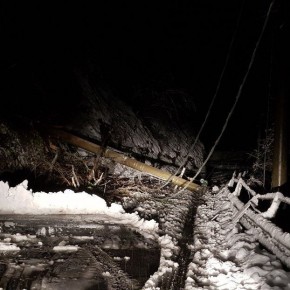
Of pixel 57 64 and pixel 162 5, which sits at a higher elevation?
pixel 162 5

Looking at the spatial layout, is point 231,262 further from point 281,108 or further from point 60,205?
point 281,108

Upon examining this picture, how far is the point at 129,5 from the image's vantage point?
A: 1596 centimetres

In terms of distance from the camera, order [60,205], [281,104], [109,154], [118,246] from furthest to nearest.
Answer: [109,154], [281,104], [60,205], [118,246]

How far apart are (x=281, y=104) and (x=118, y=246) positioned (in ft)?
16.2

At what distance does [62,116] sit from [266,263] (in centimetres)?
782

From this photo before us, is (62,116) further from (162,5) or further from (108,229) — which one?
(162,5)

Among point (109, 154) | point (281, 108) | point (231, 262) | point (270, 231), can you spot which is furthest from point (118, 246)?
point (281, 108)

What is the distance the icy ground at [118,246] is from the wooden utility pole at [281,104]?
1.51 m

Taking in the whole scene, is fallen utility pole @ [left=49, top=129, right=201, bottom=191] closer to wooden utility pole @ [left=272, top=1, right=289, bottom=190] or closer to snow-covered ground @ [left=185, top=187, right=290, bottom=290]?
wooden utility pole @ [left=272, top=1, right=289, bottom=190]

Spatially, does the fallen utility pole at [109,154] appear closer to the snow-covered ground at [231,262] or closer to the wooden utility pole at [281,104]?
the wooden utility pole at [281,104]

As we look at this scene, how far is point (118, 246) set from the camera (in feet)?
16.5

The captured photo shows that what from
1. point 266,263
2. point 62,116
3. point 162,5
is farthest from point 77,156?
point 162,5

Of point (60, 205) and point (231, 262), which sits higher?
point (60, 205)

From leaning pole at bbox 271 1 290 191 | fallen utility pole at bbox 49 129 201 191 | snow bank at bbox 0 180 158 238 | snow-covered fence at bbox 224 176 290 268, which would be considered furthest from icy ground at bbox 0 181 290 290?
fallen utility pole at bbox 49 129 201 191
